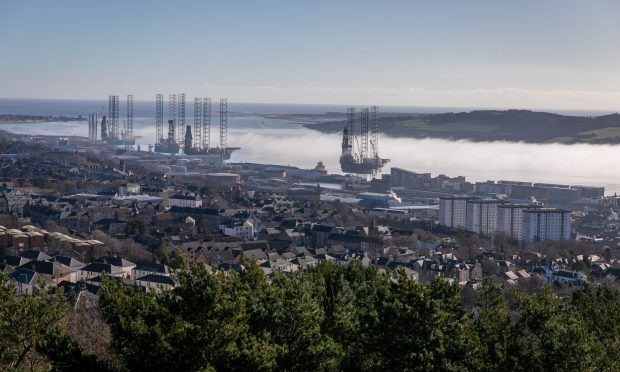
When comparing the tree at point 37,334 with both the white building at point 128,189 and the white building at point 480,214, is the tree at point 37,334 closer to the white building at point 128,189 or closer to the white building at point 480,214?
the white building at point 480,214

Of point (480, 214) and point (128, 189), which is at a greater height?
point (128, 189)

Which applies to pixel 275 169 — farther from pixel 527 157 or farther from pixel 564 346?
pixel 564 346

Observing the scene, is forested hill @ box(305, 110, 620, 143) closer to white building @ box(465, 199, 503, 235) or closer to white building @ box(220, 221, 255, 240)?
white building @ box(465, 199, 503, 235)

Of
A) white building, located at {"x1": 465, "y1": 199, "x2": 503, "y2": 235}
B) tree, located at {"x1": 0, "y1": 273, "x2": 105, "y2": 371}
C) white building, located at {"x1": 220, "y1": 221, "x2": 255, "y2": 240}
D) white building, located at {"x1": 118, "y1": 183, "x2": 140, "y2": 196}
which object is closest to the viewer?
tree, located at {"x1": 0, "y1": 273, "x2": 105, "y2": 371}

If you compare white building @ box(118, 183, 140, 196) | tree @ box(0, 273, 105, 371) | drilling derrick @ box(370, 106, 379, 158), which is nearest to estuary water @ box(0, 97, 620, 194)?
drilling derrick @ box(370, 106, 379, 158)

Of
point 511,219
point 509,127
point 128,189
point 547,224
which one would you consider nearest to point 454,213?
point 511,219

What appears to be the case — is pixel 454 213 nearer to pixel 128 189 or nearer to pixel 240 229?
pixel 240 229
